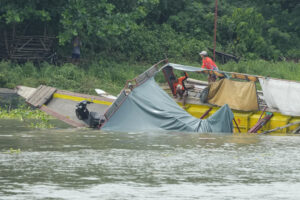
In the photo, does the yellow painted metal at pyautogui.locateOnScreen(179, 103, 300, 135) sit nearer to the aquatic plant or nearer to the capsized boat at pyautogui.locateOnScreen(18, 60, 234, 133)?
the capsized boat at pyautogui.locateOnScreen(18, 60, 234, 133)

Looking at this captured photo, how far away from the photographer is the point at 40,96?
2019 cm

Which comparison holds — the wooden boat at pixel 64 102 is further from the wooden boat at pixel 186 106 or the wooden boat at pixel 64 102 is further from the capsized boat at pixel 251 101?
the capsized boat at pixel 251 101

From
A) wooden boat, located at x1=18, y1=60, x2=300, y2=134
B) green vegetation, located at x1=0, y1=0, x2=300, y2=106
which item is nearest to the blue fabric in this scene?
wooden boat, located at x1=18, y1=60, x2=300, y2=134

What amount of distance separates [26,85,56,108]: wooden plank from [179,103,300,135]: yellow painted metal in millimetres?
3814

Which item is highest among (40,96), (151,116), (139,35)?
(139,35)

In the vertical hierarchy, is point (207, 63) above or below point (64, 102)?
above

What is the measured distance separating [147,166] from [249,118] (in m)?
7.08

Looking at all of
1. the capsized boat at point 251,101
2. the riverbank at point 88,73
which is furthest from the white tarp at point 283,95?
the riverbank at point 88,73

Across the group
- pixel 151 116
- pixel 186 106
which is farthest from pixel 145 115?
pixel 186 106

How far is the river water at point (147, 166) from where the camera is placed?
Result: 33.1 feet

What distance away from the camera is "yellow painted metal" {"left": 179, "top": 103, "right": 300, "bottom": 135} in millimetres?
18281

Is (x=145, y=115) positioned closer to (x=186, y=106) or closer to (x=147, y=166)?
(x=186, y=106)

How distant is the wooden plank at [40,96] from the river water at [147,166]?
230 cm

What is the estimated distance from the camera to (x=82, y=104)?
1892cm
